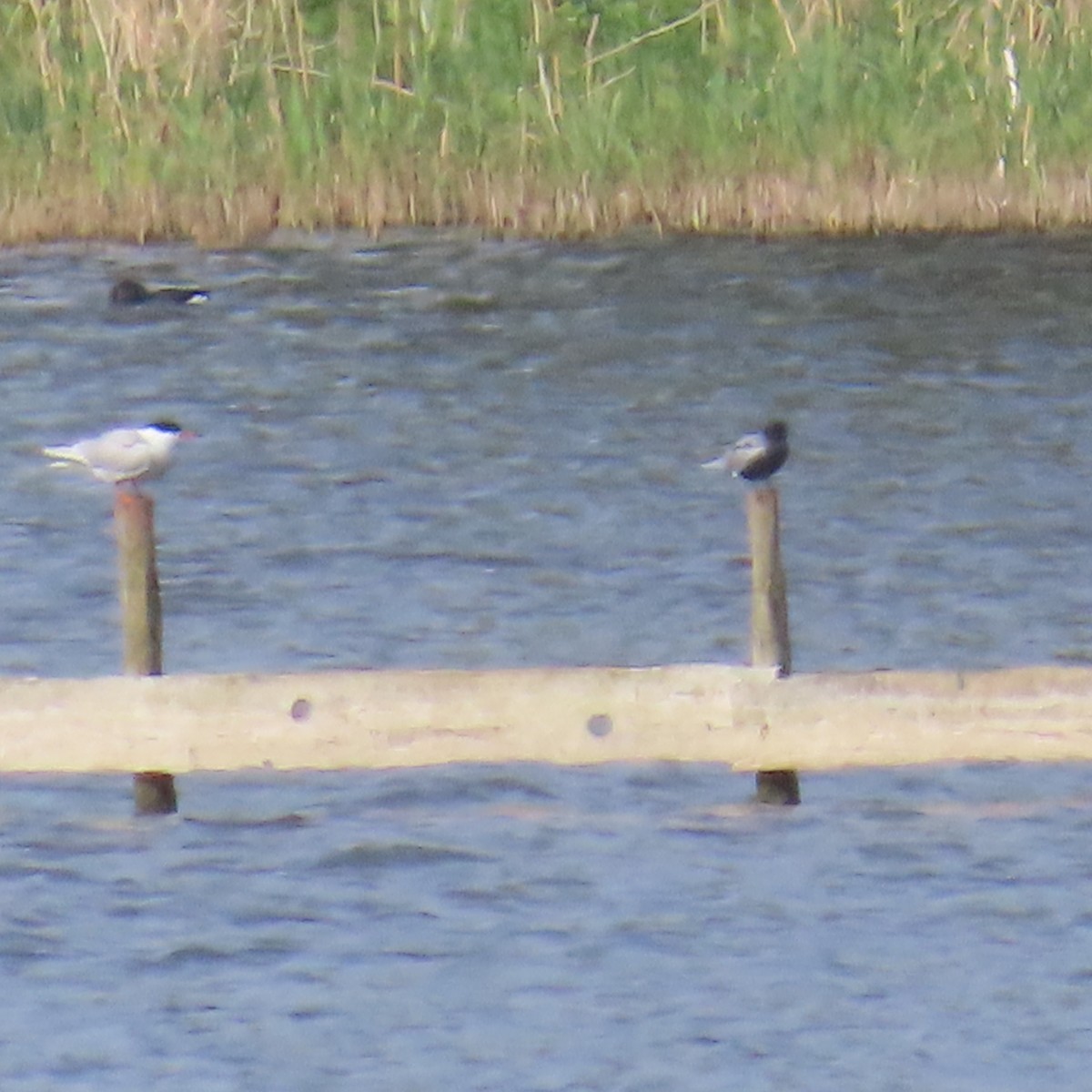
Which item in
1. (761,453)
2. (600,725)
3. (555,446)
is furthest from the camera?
(555,446)

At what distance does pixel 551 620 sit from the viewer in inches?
461

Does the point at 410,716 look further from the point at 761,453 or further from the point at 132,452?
the point at 761,453

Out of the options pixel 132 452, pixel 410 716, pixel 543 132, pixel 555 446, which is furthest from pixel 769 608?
pixel 543 132

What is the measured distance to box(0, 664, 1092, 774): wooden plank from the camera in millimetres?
8328

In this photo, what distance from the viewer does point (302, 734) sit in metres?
8.43

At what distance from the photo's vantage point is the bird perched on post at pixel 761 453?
12.5 m

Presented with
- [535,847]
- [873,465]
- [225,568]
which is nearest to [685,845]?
[535,847]

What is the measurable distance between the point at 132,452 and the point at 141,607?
2.29 meters

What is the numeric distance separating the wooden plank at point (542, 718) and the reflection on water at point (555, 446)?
246 cm

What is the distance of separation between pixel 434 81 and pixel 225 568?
8483 millimetres

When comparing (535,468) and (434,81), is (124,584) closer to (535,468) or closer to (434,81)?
(535,468)

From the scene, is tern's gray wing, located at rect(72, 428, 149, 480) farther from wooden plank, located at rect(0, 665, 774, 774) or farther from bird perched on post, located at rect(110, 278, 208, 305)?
bird perched on post, located at rect(110, 278, 208, 305)

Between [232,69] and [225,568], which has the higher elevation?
[232,69]

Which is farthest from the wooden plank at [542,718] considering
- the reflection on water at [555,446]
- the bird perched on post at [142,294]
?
the bird perched on post at [142,294]
